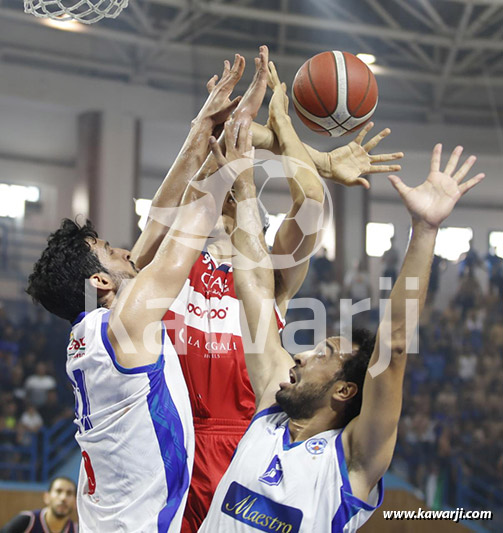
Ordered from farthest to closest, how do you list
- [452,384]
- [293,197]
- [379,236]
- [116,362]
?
[379,236] → [452,384] → [293,197] → [116,362]

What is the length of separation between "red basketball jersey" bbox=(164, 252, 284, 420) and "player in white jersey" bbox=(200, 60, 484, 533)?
0.44 m

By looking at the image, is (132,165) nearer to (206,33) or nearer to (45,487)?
(206,33)

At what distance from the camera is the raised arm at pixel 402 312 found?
2.40 metres

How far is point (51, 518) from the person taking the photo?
681 cm

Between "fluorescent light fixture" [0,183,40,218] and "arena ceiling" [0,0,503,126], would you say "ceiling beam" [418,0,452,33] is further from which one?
"fluorescent light fixture" [0,183,40,218]

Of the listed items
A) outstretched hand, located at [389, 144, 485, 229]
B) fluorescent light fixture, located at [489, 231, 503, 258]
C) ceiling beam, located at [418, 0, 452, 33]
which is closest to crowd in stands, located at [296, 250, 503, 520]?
fluorescent light fixture, located at [489, 231, 503, 258]

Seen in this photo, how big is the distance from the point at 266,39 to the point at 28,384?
280 inches

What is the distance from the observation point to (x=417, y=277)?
2.40 metres

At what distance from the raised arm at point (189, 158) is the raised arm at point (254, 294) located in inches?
5.9

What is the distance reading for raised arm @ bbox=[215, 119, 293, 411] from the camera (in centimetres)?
306

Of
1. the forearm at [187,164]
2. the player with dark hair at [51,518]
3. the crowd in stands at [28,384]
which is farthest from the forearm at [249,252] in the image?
the crowd in stands at [28,384]

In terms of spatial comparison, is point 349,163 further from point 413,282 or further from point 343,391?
point 413,282

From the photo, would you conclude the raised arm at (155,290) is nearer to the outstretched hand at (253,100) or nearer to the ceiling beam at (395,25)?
the outstretched hand at (253,100)

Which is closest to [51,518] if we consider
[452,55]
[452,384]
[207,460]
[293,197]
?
[207,460]
